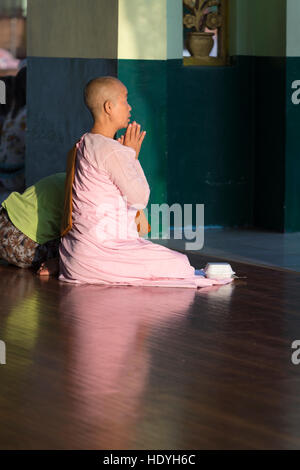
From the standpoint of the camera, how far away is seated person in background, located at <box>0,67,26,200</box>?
7570 millimetres

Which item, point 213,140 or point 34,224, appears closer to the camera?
point 34,224

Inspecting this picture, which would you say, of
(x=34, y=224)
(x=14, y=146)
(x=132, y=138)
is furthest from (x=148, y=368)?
(x=14, y=146)

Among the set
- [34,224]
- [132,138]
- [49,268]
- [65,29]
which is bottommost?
[49,268]

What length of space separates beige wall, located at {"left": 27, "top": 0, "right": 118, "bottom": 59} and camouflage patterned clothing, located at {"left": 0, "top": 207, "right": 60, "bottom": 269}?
7.61 feet

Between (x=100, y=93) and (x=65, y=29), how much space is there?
8.66 feet

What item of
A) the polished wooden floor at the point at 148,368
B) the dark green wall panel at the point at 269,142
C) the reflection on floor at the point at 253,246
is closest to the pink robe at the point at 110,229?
the polished wooden floor at the point at 148,368

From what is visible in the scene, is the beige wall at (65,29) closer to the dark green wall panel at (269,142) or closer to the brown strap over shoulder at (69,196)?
the dark green wall panel at (269,142)

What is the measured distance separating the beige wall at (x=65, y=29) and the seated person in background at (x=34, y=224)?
2203 millimetres

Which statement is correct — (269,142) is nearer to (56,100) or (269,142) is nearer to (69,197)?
(56,100)

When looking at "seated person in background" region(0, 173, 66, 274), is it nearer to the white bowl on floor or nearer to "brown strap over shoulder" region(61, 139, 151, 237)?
"brown strap over shoulder" region(61, 139, 151, 237)

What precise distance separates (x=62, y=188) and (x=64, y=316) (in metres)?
1.49

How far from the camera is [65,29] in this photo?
723 centimetres

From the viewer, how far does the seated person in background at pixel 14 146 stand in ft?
24.8
